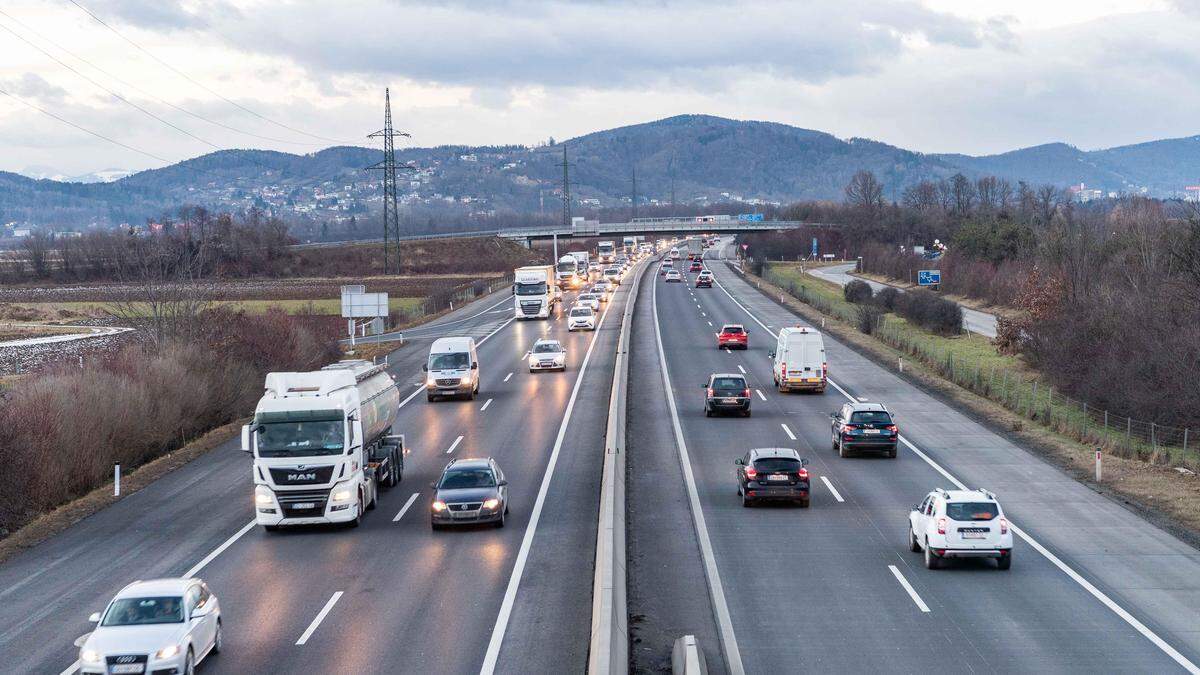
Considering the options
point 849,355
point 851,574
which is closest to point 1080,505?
point 851,574

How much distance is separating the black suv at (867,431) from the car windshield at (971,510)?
12487mm

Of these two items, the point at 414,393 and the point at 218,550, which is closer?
the point at 218,550

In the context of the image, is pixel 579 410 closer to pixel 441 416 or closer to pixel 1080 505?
pixel 441 416

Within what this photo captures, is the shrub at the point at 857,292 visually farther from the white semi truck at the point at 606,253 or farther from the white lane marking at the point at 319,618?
the white lane marking at the point at 319,618

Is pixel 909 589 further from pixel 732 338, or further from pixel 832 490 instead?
pixel 732 338

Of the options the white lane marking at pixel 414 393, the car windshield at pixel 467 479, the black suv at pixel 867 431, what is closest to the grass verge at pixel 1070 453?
the black suv at pixel 867 431

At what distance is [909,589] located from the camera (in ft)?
69.6

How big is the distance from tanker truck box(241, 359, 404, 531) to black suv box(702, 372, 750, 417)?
18.3 metres

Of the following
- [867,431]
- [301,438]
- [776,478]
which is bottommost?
[867,431]

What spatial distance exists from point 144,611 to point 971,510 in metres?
14.5

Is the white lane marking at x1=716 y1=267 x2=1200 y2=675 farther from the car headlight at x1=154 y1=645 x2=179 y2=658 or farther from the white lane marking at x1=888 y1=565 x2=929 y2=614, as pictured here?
the car headlight at x1=154 y1=645 x2=179 y2=658

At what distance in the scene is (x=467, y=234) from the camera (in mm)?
174125

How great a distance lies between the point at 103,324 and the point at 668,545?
72.8 meters

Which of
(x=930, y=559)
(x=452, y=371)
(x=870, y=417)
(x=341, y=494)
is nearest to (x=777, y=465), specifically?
(x=930, y=559)
